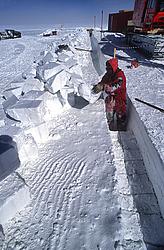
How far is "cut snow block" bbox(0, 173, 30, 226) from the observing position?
5.53ft

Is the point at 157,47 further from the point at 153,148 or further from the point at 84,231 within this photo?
the point at 84,231

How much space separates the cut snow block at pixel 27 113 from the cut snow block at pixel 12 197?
3.43 ft

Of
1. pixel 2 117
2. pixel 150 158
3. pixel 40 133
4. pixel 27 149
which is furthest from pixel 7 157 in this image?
pixel 150 158

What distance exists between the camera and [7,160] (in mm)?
2059

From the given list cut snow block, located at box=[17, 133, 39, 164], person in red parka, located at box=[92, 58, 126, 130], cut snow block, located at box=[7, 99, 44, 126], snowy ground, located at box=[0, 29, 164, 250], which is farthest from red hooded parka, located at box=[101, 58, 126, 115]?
cut snow block, located at box=[17, 133, 39, 164]

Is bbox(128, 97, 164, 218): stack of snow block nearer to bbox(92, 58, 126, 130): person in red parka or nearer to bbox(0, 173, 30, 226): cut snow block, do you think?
bbox(92, 58, 126, 130): person in red parka

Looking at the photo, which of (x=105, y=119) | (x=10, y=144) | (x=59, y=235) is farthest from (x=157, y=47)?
(x=59, y=235)

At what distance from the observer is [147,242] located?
1.85m

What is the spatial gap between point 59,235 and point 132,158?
→ 1609 millimetres

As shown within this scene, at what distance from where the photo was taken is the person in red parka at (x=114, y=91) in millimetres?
3531

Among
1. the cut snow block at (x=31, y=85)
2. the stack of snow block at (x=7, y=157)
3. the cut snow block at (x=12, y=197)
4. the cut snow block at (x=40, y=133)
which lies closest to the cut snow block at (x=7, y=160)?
the stack of snow block at (x=7, y=157)

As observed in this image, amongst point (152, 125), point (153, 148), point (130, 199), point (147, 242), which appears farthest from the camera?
point (152, 125)

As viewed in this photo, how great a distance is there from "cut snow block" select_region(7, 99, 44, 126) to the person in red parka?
1.39 m

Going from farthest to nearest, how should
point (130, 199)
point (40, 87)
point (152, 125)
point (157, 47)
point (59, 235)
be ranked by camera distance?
point (157, 47), point (40, 87), point (152, 125), point (130, 199), point (59, 235)
